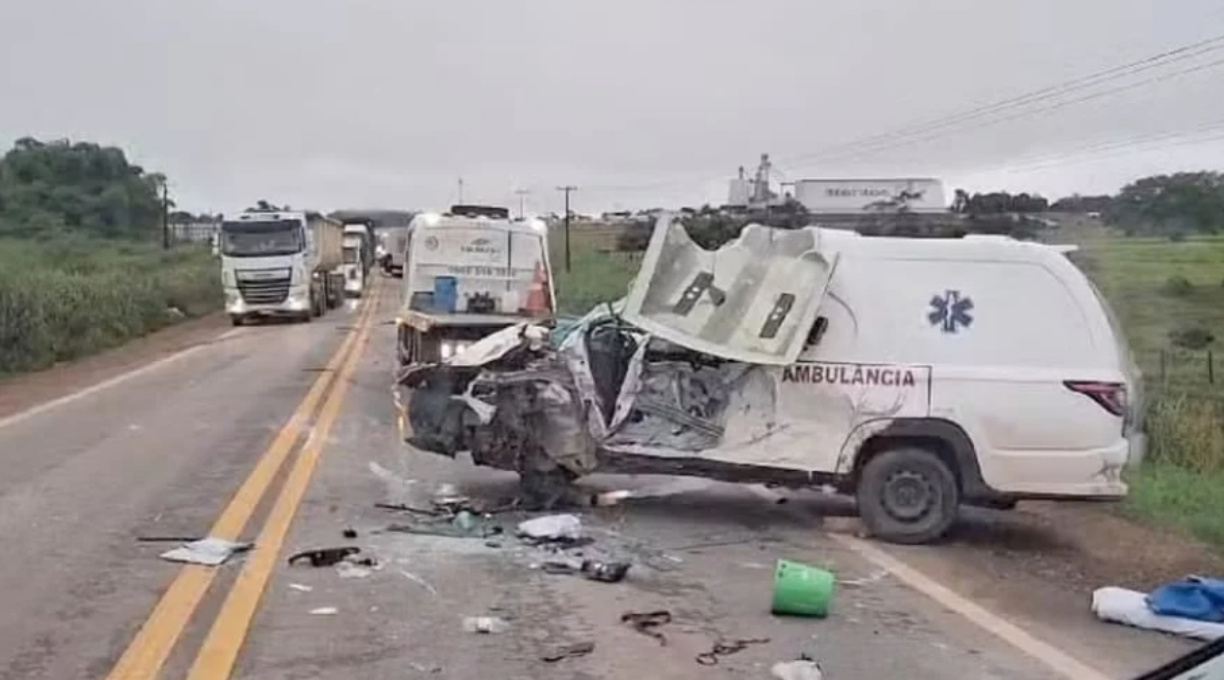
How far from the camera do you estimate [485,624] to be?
25.3 feet

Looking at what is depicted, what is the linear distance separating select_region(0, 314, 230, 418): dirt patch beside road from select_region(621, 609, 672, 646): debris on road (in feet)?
44.2

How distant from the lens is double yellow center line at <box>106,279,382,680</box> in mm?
6766

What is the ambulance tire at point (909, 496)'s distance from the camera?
1054 centimetres

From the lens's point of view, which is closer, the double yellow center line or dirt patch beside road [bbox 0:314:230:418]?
the double yellow center line

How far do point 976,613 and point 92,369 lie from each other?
23.8 metres

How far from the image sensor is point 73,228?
7931 centimetres

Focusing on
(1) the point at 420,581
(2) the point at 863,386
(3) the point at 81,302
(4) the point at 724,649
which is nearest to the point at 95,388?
(3) the point at 81,302

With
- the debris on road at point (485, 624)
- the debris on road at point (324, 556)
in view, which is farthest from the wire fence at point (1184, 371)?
the debris on road at point (485, 624)

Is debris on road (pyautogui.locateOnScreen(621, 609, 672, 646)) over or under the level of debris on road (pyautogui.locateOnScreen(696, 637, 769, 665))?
under

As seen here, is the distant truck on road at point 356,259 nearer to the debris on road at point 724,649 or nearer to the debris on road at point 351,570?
the debris on road at point 351,570

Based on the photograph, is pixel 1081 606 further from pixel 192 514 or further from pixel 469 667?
pixel 192 514

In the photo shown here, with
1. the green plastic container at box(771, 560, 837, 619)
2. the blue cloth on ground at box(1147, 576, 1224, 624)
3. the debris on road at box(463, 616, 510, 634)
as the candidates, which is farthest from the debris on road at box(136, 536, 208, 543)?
the blue cloth on ground at box(1147, 576, 1224, 624)

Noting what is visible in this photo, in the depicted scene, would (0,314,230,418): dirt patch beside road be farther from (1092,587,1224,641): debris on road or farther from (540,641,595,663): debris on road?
(1092,587,1224,641): debris on road

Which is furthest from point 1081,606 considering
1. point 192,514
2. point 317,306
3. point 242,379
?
point 317,306
